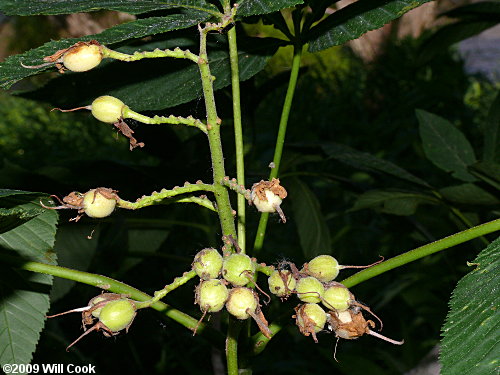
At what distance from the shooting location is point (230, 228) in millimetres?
603

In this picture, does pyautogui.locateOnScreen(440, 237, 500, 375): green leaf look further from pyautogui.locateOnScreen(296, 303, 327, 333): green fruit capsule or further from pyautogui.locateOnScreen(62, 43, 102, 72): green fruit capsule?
pyautogui.locateOnScreen(62, 43, 102, 72): green fruit capsule

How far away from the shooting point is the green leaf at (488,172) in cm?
94

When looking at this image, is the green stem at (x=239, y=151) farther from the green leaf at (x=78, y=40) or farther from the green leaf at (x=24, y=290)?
the green leaf at (x=24, y=290)

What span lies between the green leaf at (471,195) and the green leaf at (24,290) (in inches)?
26.6

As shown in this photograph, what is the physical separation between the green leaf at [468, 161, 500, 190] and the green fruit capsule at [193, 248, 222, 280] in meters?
0.55

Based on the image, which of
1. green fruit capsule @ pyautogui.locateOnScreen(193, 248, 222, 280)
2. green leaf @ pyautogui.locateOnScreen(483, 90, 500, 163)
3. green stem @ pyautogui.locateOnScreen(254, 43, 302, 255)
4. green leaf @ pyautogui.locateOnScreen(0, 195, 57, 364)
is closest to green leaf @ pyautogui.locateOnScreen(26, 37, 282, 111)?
green stem @ pyautogui.locateOnScreen(254, 43, 302, 255)

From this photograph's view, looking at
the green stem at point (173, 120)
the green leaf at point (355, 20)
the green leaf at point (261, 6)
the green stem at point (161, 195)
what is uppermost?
the green leaf at point (355, 20)

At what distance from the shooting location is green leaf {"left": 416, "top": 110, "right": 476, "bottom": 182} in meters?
1.18

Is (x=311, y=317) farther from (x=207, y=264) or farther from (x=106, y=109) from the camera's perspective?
(x=106, y=109)

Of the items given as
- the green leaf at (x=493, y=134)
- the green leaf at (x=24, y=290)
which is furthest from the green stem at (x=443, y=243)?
the green leaf at (x=493, y=134)

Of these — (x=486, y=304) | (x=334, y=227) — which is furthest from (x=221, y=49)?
(x=334, y=227)

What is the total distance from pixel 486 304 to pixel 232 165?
2.86 ft

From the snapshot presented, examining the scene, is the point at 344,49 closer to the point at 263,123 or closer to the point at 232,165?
the point at 263,123

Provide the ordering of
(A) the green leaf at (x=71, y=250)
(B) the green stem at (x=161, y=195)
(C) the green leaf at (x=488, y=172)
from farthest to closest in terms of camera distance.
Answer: (A) the green leaf at (x=71, y=250) → (C) the green leaf at (x=488, y=172) → (B) the green stem at (x=161, y=195)
